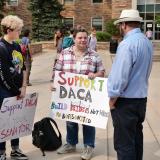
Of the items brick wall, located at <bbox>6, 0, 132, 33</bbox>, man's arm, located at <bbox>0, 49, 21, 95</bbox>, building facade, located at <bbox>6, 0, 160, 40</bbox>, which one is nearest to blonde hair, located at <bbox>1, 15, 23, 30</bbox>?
man's arm, located at <bbox>0, 49, 21, 95</bbox>

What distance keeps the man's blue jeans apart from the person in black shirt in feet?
3.03

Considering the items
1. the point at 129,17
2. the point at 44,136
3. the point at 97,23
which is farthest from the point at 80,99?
the point at 97,23

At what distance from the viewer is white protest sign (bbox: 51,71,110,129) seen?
621cm

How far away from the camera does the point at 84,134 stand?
6.50 m

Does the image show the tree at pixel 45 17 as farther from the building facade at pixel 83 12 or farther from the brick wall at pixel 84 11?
the brick wall at pixel 84 11

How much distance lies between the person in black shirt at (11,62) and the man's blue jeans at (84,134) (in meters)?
0.92

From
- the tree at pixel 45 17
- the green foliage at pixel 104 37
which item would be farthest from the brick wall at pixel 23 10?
the green foliage at pixel 104 37

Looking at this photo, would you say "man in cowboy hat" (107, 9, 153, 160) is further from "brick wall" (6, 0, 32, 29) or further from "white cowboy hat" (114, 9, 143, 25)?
"brick wall" (6, 0, 32, 29)

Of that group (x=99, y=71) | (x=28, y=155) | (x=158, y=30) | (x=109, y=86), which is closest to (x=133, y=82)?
(x=109, y=86)

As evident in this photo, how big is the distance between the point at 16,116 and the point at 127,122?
5.57ft

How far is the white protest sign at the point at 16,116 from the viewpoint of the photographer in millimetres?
5945

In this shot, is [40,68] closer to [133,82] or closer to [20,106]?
[20,106]

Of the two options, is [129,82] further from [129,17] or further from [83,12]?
[83,12]

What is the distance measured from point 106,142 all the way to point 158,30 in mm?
36956
